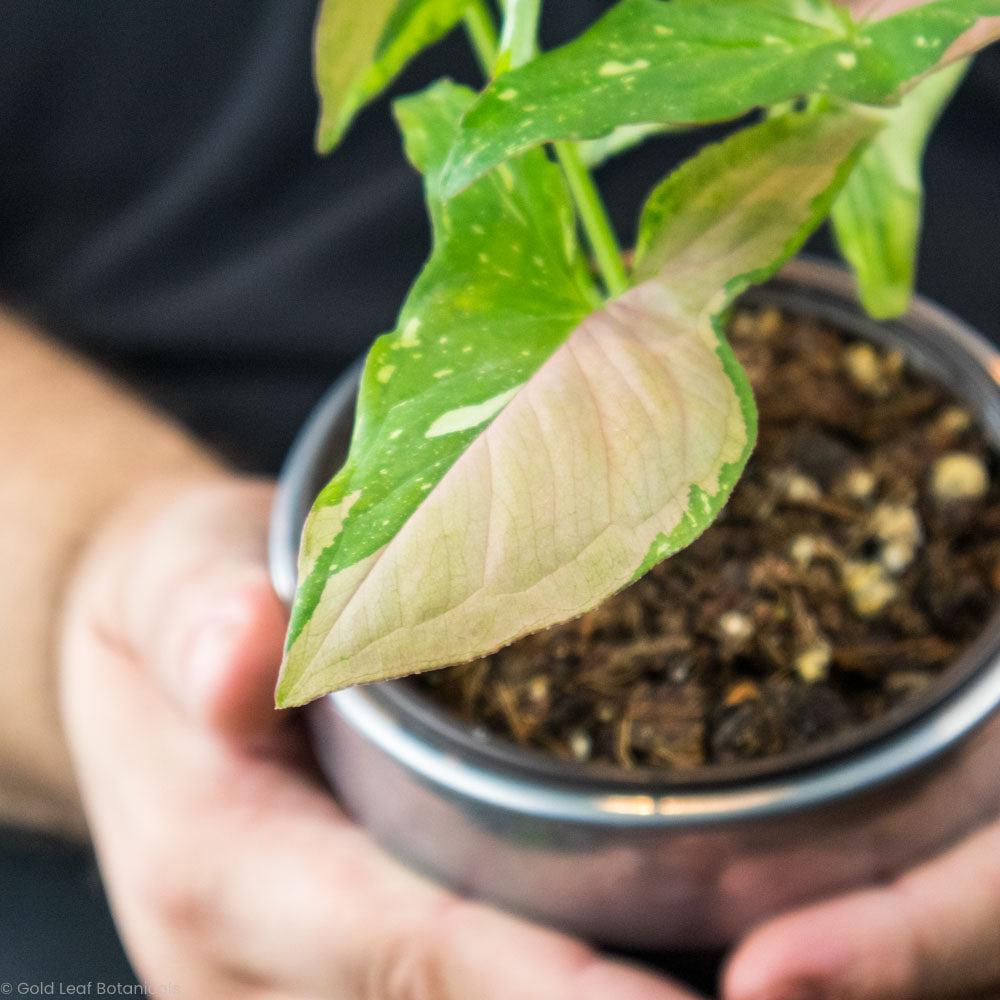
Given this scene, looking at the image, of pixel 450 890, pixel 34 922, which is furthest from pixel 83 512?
pixel 450 890

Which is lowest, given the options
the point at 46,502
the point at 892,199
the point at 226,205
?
the point at 46,502

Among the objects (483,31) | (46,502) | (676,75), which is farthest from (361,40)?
(46,502)

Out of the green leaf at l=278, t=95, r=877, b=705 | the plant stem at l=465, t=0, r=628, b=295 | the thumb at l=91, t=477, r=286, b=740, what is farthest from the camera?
the thumb at l=91, t=477, r=286, b=740

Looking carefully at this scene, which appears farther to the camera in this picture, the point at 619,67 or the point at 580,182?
the point at 580,182

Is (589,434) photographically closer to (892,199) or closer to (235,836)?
(892,199)

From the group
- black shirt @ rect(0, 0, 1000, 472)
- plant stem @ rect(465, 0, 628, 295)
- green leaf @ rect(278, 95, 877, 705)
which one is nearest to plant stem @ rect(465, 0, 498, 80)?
plant stem @ rect(465, 0, 628, 295)

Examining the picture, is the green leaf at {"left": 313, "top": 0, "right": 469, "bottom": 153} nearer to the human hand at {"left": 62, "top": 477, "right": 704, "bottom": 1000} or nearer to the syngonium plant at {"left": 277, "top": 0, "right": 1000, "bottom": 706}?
the syngonium plant at {"left": 277, "top": 0, "right": 1000, "bottom": 706}
